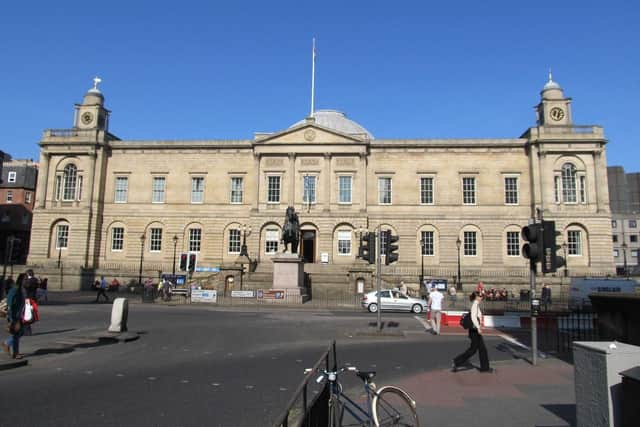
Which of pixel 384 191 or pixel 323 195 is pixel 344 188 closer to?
pixel 323 195

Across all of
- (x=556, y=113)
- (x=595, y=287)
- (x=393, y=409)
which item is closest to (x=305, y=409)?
(x=393, y=409)

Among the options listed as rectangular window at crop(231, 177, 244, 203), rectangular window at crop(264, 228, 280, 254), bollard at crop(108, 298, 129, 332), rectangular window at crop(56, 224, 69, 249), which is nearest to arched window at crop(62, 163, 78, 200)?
rectangular window at crop(56, 224, 69, 249)

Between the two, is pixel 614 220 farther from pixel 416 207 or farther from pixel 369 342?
pixel 369 342

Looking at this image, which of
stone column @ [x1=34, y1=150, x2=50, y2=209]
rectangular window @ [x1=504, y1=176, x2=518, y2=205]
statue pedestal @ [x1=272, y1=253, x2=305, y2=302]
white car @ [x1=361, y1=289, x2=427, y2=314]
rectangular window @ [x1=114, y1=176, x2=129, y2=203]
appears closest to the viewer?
white car @ [x1=361, y1=289, x2=427, y2=314]

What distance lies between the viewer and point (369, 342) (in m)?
15.7

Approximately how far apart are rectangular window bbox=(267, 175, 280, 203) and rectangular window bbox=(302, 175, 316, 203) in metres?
2.61

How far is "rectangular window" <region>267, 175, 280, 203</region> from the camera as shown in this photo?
49125mm

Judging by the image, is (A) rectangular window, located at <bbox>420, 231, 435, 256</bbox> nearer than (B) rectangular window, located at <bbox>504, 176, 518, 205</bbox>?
Yes

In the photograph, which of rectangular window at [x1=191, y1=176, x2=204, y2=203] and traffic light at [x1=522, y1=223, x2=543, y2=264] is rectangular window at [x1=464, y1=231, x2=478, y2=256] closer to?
rectangular window at [x1=191, y1=176, x2=204, y2=203]

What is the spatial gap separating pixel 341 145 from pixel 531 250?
37.6 metres

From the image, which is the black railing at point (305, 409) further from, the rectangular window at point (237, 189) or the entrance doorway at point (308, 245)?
the rectangular window at point (237, 189)

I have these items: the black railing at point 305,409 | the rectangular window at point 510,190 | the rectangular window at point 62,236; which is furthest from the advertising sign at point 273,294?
the black railing at point 305,409

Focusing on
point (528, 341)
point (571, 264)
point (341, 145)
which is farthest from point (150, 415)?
point (571, 264)

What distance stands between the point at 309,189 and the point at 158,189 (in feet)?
52.5
